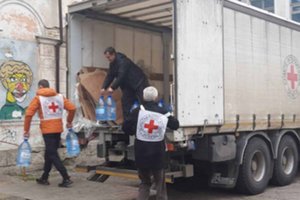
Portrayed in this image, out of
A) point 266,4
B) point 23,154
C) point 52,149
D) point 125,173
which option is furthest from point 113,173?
point 266,4

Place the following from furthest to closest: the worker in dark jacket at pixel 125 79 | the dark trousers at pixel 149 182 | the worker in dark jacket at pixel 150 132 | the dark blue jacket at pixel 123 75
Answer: the worker in dark jacket at pixel 125 79 < the dark blue jacket at pixel 123 75 < the dark trousers at pixel 149 182 < the worker in dark jacket at pixel 150 132

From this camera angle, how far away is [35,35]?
397 inches

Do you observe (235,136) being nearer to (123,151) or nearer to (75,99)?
(123,151)

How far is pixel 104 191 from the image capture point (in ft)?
26.1

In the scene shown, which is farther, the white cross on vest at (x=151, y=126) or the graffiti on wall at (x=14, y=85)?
the graffiti on wall at (x=14, y=85)

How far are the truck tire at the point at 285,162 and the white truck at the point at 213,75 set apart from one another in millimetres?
19

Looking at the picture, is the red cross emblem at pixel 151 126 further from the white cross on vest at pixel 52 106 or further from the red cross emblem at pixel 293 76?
the red cross emblem at pixel 293 76

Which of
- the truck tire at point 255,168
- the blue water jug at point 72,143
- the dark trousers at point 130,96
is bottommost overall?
the truck tire at point 255,168

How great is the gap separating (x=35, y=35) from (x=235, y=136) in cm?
477

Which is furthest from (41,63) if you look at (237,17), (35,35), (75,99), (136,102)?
(237,17)

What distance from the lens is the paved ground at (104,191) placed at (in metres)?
7.55

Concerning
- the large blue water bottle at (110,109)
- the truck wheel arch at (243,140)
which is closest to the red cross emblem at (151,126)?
the large blue water bottle at (110,109)

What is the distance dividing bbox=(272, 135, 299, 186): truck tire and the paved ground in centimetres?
16

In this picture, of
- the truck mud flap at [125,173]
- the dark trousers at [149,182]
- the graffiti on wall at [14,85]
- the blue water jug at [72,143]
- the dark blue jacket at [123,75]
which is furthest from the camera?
the graffiti on wall at [14,85]
